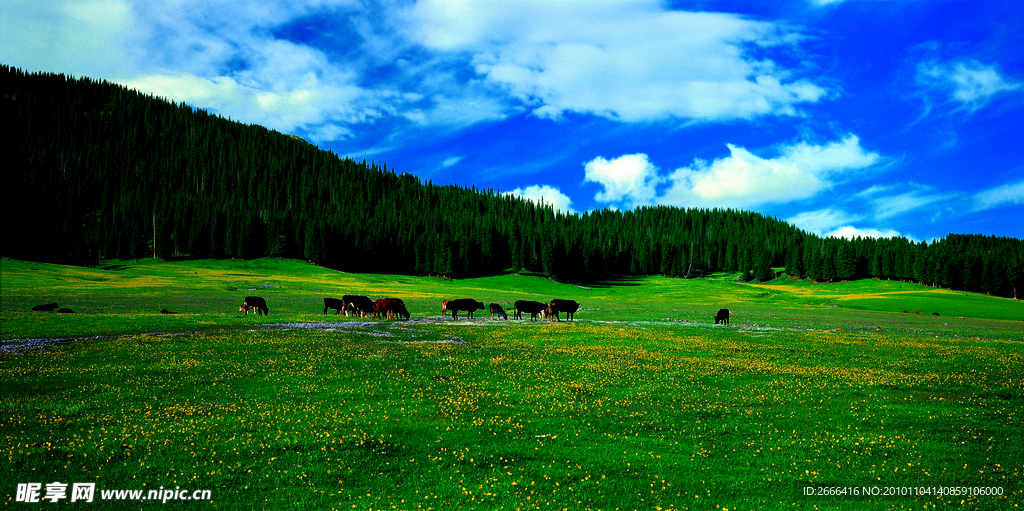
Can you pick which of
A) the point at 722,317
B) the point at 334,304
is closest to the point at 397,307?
the point at 334,304

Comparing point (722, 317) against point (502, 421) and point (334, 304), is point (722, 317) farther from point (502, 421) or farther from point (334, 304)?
point (502, 421)

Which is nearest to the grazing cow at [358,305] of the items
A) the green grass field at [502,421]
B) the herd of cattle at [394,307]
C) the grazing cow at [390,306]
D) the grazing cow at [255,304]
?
the herd of cattle at [394,307]

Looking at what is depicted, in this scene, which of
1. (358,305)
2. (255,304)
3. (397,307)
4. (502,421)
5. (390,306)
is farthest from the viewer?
(358,305)

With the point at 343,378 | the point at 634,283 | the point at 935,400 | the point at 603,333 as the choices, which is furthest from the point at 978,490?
the point at 634,283

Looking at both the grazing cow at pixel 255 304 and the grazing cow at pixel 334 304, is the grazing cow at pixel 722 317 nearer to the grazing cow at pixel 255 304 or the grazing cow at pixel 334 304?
the grazing cow at pixel 334 304

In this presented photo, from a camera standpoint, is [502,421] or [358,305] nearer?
[502,421]

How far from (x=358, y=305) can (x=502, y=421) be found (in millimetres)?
39135

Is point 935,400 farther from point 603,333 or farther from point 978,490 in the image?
point 603,333

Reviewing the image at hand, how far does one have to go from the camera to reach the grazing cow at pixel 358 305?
50594 mm

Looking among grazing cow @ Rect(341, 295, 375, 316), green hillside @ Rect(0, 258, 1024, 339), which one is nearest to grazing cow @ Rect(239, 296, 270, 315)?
green hillside @ Rect(0, 258, 1024, 339)

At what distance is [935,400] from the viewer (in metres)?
18.2

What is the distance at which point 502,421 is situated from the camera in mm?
14453

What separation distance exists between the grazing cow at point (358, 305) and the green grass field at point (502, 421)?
1756 centimetres

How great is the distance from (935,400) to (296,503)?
20.9 meters
